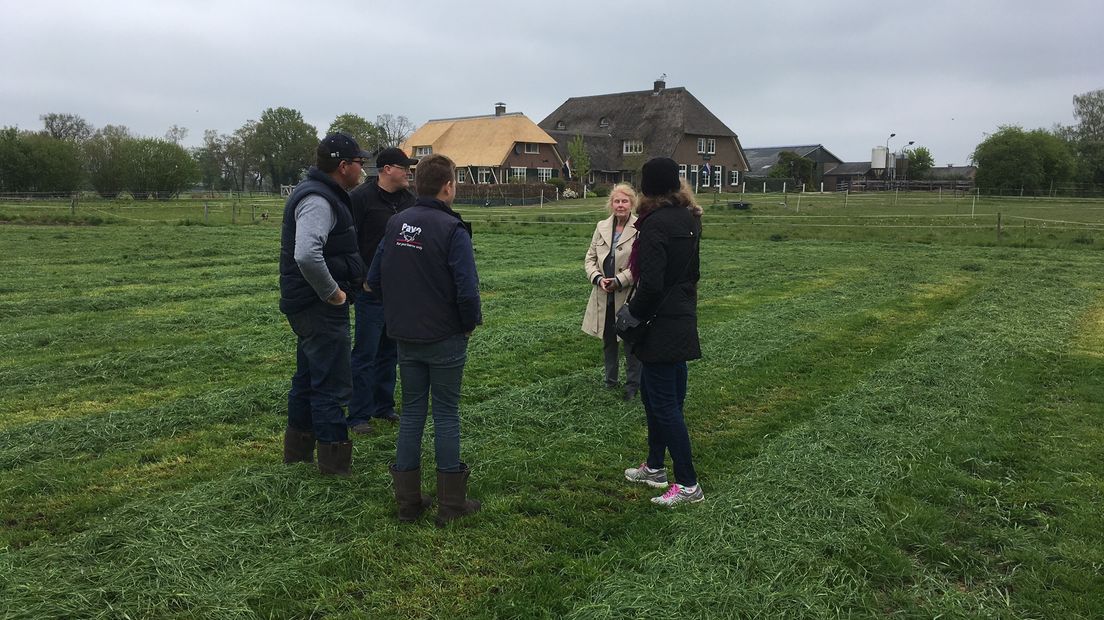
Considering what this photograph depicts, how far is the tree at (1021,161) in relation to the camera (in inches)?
2212

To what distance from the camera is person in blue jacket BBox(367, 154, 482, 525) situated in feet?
14.2

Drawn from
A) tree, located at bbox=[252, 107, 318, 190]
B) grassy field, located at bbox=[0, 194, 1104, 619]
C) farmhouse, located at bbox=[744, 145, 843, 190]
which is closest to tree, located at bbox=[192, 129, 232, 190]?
tree, located at bbox=[252, 107, 318, 190]

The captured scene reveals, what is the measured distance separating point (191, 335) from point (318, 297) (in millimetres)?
5695

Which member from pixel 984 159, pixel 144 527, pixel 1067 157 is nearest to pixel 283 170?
pixel 984 159

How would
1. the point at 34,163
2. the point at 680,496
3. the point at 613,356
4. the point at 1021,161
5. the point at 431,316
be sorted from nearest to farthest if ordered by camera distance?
the point at 431,316 < the point at 680,496 < the point at 613,356 < the point at 34,163 < the point at 1021,161

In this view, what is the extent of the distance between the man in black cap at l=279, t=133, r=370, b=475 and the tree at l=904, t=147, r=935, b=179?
321 feet

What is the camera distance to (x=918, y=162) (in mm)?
90125

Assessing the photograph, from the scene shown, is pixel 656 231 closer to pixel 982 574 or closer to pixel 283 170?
pixel 982 574

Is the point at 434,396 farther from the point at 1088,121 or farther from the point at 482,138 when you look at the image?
the point at 1088,121

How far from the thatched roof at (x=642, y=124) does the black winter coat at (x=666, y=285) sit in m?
62.3

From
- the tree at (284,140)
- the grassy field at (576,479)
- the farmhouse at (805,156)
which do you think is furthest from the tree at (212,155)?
the grassy field at (576,479)

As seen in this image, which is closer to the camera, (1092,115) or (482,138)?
(482,138)

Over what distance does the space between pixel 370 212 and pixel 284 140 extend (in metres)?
97.4

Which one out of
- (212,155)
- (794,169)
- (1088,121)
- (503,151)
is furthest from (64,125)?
(1088,121)
